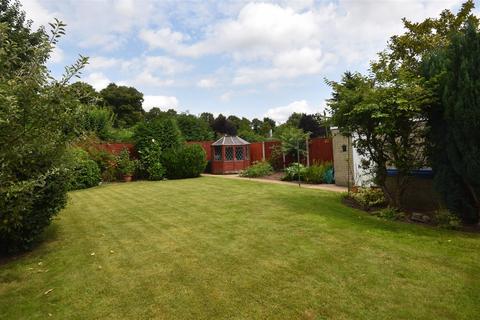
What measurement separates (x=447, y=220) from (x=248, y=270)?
3.90 metres

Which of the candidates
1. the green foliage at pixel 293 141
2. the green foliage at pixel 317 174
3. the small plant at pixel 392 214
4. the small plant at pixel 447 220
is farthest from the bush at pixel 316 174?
the small plant at pixel 447 220

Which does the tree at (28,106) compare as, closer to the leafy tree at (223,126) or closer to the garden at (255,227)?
the garden at (255,227)

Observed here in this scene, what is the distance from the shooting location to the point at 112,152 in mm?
15617

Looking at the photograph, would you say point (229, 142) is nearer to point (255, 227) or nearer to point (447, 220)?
point (255, 227)

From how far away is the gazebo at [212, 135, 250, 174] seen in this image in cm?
1847

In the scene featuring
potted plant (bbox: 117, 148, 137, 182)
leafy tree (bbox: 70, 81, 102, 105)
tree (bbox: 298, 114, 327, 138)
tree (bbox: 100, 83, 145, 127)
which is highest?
tree (bbox: 100, 83, 145, 127)

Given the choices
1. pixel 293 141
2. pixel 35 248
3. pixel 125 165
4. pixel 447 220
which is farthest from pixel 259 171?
pixel 35 248

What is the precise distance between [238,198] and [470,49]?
6.15 metres

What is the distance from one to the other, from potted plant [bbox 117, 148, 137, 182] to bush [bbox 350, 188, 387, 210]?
36.6ft

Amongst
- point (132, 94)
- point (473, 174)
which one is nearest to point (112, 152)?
point (473, 174)

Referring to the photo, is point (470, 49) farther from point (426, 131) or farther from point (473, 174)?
point (473, 174)

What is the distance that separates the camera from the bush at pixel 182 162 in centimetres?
1596

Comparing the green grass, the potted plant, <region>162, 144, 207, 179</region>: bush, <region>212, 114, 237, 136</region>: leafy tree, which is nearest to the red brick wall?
the potted plant

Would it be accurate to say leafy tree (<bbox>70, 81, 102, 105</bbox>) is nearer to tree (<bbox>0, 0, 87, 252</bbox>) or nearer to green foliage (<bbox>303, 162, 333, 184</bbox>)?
tree (<bbox>0, 0, 87, 252</bbox>)
